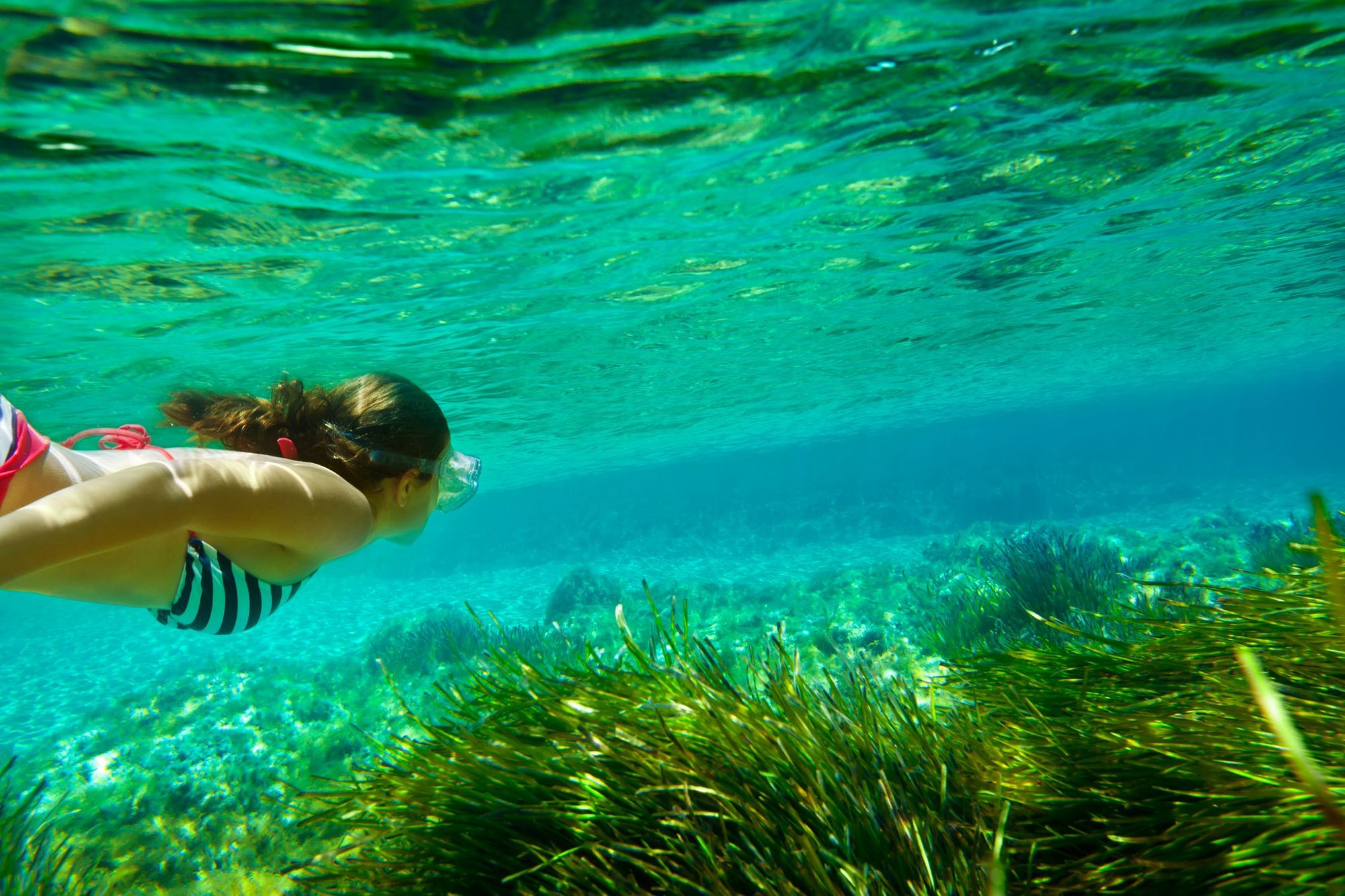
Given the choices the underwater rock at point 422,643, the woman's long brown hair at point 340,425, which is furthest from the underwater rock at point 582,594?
the woman's long brown hair at point 340,425

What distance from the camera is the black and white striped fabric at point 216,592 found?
2.96 meters

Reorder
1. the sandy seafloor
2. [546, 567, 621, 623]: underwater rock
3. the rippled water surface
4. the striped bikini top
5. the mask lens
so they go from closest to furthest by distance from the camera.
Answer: the striped bikini top
the mask lens
the rippled water surface
the sandy seafloor
[546, 567, 621, 623]: underwater rock

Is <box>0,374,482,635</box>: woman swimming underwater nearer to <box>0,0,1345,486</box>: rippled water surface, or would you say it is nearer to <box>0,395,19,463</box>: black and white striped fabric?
<box>0,395,19,463</box>: black and white striped fabric

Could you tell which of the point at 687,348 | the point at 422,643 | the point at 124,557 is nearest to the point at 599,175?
the point at 124,557

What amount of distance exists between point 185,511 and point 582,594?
79.1 ft

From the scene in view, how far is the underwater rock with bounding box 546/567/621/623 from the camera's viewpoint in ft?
80.3

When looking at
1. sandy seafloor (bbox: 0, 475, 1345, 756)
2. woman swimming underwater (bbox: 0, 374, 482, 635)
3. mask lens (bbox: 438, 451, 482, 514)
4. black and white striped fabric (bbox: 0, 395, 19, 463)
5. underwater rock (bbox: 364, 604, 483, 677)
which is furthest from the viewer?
sandy seafloor (bbox: 0, 475, 1345, 756)

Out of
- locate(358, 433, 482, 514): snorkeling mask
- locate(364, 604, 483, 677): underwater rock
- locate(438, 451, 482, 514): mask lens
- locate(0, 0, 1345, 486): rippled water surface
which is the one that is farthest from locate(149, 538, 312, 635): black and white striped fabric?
locate(364, 604, 483, 677): underwater rock

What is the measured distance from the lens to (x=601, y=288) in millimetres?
13641

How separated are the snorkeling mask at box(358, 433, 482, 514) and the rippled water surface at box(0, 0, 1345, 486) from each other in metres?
4.58

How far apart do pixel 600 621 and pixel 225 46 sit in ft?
59.0

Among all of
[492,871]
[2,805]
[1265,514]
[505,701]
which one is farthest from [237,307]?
[1265,514]

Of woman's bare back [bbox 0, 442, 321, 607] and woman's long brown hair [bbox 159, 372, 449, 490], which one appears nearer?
woman's bare back [bbox 0, 442, 321, 607]

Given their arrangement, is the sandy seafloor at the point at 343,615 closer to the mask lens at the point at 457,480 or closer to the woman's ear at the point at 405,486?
the mask lens at the point at 457,480
